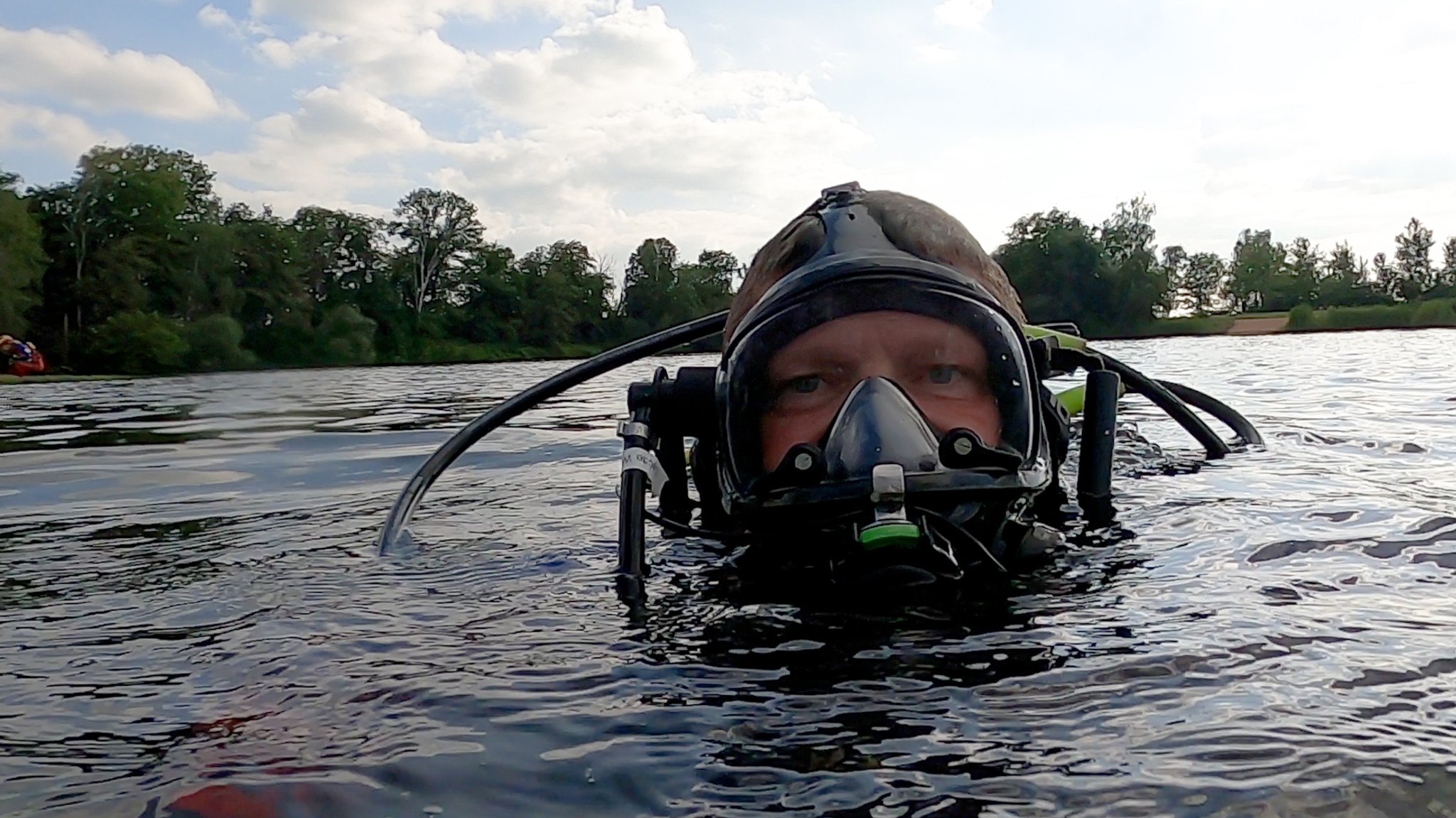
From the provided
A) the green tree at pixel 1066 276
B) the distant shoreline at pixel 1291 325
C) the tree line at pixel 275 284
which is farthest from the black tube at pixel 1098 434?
the green tree at pixel 1066 276

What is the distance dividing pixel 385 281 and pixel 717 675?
208ft

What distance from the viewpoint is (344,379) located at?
24453 millimetres

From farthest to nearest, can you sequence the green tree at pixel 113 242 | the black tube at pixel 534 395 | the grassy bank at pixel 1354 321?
the grassy bank at pixel 1354 321 → the green tree at pixel 113 242 → the black tube at pixel 534 395

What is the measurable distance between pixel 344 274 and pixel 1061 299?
39.3 meters

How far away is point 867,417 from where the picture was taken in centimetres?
226

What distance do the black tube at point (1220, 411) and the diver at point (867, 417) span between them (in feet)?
6.92

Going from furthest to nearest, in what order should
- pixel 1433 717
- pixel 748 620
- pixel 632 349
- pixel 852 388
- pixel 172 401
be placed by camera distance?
pixel 172 401, pixel 632 349, pixel 852 388, pixel 748 620, pixel 1433 717

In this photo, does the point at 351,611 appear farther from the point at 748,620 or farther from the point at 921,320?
the point at 921,320

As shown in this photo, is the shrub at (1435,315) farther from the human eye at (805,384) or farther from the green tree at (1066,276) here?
the human eye at (805,384)

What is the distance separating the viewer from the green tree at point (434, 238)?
64375mm

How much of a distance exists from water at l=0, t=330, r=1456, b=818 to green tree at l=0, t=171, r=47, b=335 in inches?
1534

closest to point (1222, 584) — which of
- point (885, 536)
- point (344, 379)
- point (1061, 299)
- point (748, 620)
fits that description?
point (885, 536)

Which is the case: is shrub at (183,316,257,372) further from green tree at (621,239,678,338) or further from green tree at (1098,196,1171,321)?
green tree at (1098,196,1171,321)

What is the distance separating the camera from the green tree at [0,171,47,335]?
35656mm
